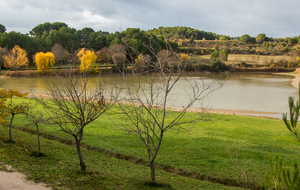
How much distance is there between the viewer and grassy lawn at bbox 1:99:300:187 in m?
8.80

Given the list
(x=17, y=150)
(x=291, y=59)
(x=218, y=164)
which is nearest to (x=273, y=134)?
(x=218, y=164)

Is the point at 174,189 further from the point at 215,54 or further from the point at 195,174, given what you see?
the point at 215,54

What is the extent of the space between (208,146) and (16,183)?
318 inches

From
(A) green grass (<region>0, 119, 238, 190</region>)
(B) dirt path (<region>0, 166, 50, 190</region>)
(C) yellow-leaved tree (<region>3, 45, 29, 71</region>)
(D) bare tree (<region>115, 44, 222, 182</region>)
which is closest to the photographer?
(D) bare tree (<region>115, 44, 222, 182</region>)

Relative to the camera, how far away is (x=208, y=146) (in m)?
11.1

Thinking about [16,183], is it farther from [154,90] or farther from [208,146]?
[208,146]

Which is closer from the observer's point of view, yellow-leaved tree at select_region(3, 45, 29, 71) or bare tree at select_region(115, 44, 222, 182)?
bare tree at select_region(115, 44, 222, 182)

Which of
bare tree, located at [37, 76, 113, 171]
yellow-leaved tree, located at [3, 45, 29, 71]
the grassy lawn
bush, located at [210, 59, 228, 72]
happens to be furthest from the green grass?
bush, located at [210, 59, 228, 72]

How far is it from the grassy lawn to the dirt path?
53.5 inches

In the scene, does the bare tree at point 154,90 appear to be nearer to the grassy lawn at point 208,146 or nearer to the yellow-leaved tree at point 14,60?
the grassy lawn at point 208,146

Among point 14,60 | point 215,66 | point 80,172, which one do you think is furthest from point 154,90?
point 215,66

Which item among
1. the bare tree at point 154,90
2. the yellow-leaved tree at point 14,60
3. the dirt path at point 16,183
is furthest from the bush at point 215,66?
the dirt path at point 16,183

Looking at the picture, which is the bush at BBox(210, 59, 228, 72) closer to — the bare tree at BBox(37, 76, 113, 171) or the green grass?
the green grass

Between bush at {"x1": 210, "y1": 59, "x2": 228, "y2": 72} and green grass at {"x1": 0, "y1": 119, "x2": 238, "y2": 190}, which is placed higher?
bush at {"x1": 210, "y1": 59, "x2": 228, "y2": 72}
